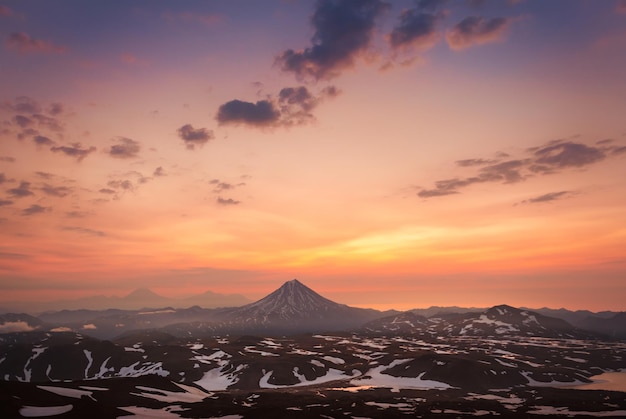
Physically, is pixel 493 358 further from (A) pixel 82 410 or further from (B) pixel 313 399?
(A) pixel 82 410

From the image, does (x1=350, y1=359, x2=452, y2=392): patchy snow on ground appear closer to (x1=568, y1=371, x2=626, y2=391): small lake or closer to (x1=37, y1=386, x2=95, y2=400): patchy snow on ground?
(x1=568, y1=371, x2=626, y2=391): small lake

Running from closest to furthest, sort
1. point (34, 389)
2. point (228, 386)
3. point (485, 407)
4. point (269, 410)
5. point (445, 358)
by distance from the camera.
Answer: point (34, 389) → point (269, 410) → point (485, 407) → point (228, 386) → point (445, 358)

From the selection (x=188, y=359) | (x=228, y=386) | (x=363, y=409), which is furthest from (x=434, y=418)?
(x=188, y=359)

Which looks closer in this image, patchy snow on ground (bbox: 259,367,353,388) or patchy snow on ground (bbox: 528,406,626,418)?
patchy snow on ground (bbox: 528,406,626,418)

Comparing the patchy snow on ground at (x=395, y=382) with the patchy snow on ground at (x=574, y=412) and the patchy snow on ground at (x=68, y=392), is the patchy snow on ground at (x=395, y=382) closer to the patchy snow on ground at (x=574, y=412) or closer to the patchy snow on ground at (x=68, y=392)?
the patchy snow on ground at (x=574, y=412)

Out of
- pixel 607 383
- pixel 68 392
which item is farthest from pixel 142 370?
pixel 607 383

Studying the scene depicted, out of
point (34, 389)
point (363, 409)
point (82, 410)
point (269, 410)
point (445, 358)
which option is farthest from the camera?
point (445, 358)

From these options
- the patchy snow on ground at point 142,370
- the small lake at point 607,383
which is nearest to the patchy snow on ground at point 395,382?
the small lake at point 607,383

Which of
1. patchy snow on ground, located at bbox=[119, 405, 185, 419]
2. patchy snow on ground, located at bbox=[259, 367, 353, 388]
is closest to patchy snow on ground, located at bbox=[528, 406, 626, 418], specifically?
patchy snow on ground, located at bbox=[119, 405, 185, 419]
